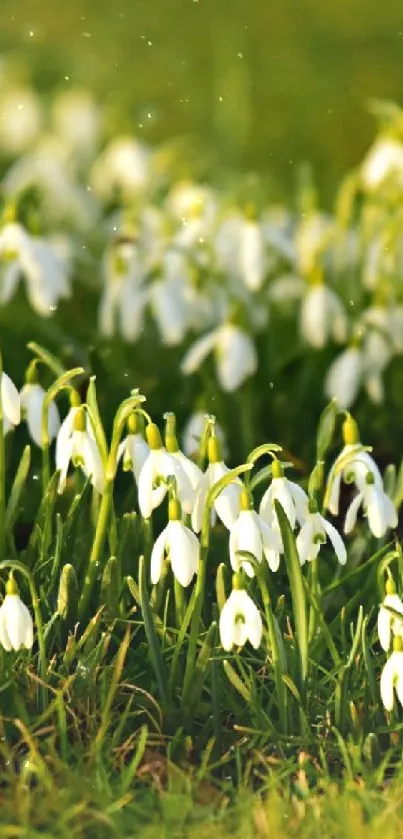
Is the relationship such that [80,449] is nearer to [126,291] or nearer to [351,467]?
[351,467]

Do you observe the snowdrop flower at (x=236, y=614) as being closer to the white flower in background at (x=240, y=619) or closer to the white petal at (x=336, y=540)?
the white flower in background at (x=240, y=619)

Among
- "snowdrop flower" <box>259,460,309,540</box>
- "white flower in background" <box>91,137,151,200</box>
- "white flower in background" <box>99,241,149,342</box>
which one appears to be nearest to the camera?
"snowdrop flower" <box>259,460,309,540</box>

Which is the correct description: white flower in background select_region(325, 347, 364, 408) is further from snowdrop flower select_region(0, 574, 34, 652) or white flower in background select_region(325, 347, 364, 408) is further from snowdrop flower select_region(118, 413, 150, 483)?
snowdrop flower select_region(0, 574, 34, 652)

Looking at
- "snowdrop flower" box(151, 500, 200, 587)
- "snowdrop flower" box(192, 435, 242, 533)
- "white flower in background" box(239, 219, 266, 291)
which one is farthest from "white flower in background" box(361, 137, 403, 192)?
"snowdrop flower" box(151, 500, 200, 587)

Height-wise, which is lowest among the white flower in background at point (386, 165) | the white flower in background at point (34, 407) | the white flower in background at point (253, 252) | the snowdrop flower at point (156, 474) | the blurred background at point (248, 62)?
the snowdrop flower at point (156, 474)

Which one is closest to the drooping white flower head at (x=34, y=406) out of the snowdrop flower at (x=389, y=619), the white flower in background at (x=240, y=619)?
the white flower in background at (x=240, y=619)

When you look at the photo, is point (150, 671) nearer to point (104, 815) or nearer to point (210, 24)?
point (104, 815)

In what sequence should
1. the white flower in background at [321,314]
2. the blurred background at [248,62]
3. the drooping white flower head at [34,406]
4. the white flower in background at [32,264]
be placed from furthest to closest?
the blurred background at [248,62] < the white flower in background at [321,314] < the white flower in background at [32,264] < the drooping white flower head at [34,406]

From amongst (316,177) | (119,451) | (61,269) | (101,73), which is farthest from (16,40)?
(119,451)
